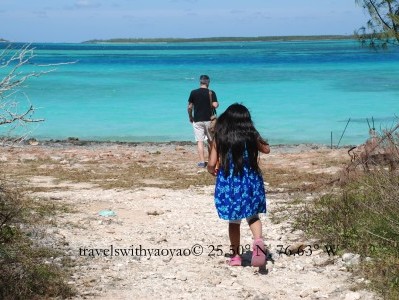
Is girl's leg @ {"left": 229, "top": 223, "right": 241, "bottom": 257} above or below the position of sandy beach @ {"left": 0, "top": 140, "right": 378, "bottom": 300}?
above

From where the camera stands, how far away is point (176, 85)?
44156mm

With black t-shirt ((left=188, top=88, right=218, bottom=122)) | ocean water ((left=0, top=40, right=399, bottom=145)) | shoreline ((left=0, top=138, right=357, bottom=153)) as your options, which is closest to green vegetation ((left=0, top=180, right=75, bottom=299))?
black t-shirt ((left=188, top=88, right=218, bottom=122))

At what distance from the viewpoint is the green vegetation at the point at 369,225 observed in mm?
6164

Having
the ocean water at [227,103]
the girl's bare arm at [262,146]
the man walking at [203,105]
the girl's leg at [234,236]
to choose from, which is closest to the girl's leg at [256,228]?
the girl's leg at [234,236]

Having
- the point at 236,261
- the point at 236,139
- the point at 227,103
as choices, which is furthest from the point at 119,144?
the point at 236,139

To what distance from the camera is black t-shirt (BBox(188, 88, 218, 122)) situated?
1355 centimetres

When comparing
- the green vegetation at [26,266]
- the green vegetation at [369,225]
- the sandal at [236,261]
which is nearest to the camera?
the green vegetation at [26,266]

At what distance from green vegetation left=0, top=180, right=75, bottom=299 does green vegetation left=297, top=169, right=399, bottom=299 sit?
2.57 metres

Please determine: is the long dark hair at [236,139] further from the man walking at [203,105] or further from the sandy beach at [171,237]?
the man walking at [203,105]

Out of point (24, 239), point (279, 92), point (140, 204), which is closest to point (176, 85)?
point (279, 92)

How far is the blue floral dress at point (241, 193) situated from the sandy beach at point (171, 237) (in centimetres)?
55

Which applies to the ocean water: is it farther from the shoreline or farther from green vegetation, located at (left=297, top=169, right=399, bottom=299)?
green vegetation, located at (left=297, top=169, right=399, bottom=299)

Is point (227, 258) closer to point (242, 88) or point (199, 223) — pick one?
point (199, 223)

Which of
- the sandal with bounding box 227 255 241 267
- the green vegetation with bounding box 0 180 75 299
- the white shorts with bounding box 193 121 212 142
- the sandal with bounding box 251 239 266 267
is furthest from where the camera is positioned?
the white shorts with bounding box 193 121 212 142
